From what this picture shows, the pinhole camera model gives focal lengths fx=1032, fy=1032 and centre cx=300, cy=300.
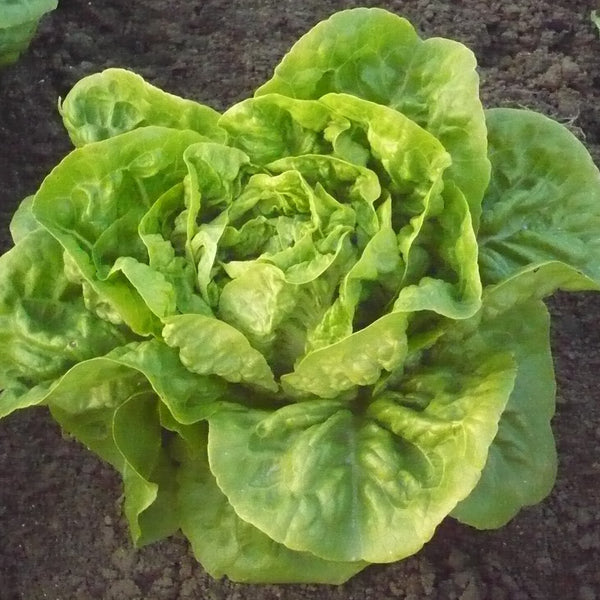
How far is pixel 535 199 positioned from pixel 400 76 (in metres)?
0.43

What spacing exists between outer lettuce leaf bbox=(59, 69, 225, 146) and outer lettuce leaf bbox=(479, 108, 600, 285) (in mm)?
662

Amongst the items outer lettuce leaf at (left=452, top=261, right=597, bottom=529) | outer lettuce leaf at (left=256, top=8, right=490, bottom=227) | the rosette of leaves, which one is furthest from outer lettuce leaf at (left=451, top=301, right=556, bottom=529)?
the rosette of leaves

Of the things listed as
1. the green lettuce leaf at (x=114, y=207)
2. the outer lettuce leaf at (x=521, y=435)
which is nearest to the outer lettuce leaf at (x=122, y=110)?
the green lettuce leaf at (x=114, y=207)

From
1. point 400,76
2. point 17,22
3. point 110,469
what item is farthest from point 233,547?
point 17,22

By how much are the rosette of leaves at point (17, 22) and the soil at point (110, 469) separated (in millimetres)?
230

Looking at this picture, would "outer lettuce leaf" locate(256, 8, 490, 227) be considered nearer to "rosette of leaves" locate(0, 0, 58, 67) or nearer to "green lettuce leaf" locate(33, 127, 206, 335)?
"green lettuce leaf" locate(33, 127, 206, 335)

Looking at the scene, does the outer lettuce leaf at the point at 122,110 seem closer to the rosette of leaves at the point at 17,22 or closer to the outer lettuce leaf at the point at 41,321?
the outer lettuce leaf at the point at 41,321

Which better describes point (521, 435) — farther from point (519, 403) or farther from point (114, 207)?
point (114, 207)

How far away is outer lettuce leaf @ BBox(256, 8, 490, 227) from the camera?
221 cm

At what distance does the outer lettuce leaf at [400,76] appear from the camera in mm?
2215

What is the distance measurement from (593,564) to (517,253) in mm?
872

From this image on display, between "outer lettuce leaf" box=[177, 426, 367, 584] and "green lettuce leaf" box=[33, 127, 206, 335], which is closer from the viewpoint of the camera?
"green lettuce leaf" box=[33, 127, 206, 335]

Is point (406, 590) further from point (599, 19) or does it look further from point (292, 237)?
point (599, 19)

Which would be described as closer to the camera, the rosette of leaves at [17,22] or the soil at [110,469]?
the soil at [110,469]
